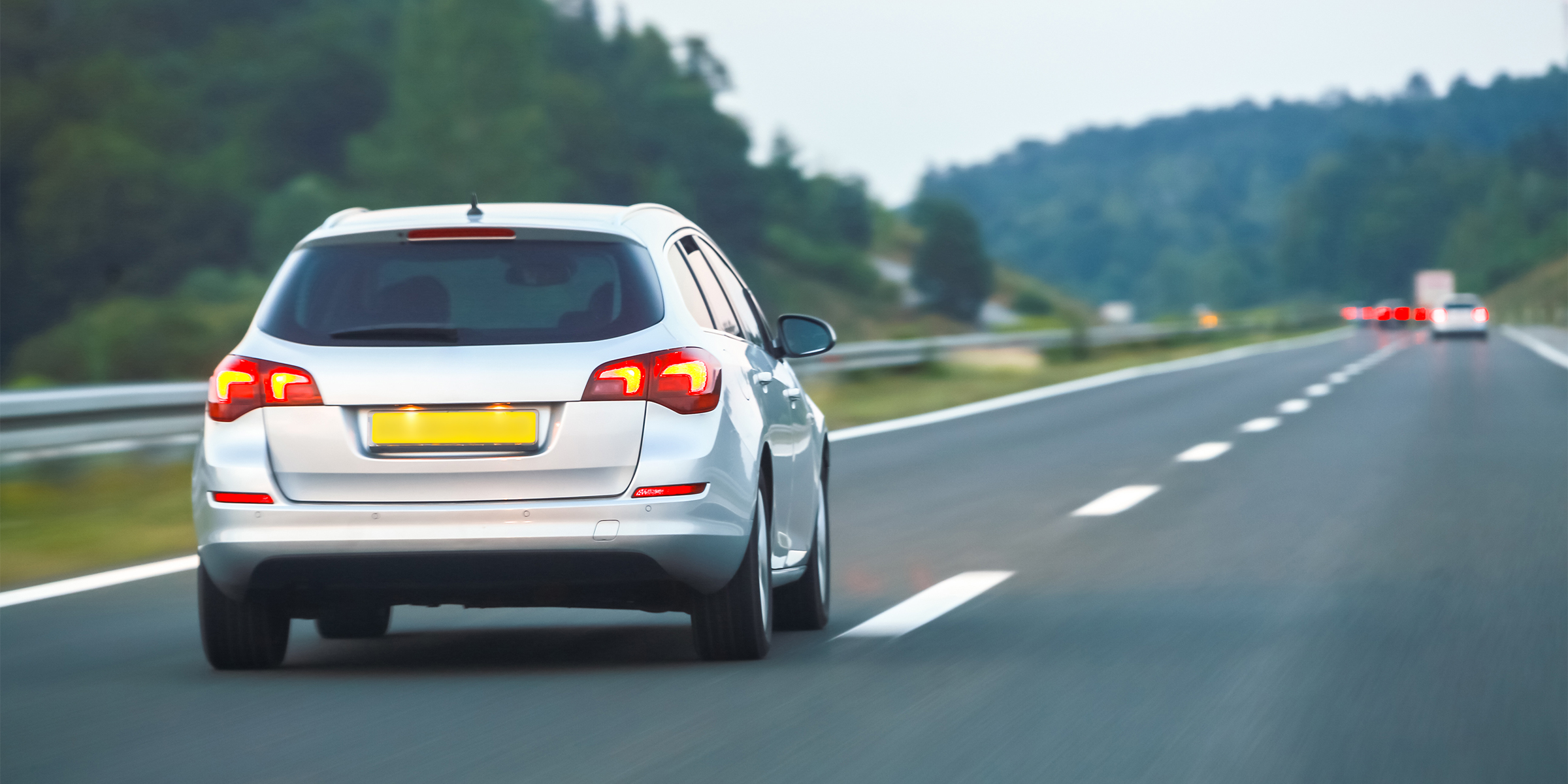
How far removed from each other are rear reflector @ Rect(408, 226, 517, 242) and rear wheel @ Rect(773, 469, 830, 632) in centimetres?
171

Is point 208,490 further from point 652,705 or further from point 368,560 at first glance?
point 652,705

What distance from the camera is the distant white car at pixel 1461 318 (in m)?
60.2

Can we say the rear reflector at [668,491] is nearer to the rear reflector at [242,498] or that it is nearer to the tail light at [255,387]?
the tail light at [255,387]

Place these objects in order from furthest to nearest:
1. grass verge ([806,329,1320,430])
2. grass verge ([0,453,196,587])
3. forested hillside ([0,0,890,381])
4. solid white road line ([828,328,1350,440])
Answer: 1. forested hillside ([0,0,890,381])
2. grass verge ([806,329,1320,430])
3. solid white road line ([828,328,1350,440])
4. grass verge ([0,453,196,587])

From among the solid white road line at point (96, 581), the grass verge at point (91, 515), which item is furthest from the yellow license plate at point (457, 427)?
the grass verge at point (91, 515)

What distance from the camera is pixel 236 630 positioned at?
6.75 m

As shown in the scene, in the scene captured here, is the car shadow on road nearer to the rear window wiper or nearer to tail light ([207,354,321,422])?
tail light ([207,354,321,422])

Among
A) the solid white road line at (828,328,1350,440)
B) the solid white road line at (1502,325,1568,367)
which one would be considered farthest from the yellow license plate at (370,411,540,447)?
the solid white road line at (1502,325,1568,367)

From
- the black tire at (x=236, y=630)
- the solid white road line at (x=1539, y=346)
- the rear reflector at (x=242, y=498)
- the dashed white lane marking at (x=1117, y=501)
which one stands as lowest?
the solid white road line at (x=1539, y=346)

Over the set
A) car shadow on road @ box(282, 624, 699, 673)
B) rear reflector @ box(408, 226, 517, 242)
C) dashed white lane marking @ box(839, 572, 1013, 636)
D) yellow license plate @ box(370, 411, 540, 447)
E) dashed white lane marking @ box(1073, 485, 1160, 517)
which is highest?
rear reflector @ box(408, 226, 517, 242)

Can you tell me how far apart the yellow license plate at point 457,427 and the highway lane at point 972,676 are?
72cm

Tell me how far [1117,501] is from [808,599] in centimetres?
558

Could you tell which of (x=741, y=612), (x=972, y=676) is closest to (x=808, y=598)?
(x=741, y=612)

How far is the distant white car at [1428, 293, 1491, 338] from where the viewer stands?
60250 millimetres
